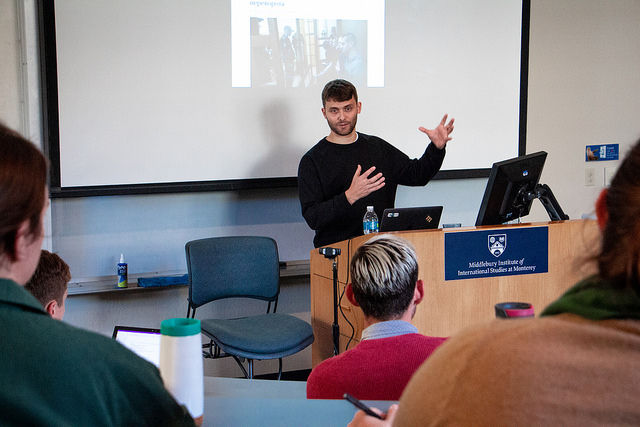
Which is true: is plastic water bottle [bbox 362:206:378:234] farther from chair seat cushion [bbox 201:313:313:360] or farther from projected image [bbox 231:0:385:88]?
projected image [bbox 231:0:385:88]

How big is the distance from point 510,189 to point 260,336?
1.37 metres

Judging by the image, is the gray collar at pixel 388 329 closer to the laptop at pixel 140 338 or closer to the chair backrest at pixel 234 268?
the laptop at pixel 140 338

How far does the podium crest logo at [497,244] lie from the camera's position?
8.27ft

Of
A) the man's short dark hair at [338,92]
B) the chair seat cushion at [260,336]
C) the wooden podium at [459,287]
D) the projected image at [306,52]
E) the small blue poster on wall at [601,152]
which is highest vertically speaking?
the projected image at [306,52]

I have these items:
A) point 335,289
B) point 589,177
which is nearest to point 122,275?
point 335,289

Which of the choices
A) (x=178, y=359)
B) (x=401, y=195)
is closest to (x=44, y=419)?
(x=178, y=359)

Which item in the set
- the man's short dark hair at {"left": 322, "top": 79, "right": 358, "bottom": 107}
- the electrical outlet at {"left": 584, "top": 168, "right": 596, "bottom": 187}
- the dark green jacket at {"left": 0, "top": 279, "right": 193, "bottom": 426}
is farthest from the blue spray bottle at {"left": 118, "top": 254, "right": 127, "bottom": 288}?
the electrical outlet at {"left": 584, "top": 168, "right": 596, "bottom": 187}

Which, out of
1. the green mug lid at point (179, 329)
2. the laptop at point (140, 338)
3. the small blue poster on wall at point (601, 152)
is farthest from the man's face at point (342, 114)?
the green mug lid at point (179, 329)

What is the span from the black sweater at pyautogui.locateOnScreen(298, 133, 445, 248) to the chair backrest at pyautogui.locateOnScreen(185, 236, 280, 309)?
12.5 inches

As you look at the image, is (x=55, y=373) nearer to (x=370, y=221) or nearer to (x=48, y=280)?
(x=48, y=280)

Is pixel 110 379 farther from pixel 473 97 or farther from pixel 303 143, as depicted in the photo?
pixel 473 97

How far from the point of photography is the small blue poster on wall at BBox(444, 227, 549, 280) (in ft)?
8.11

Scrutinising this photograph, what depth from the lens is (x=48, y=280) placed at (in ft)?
5.71

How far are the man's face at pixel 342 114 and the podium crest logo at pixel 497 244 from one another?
1162 mm
